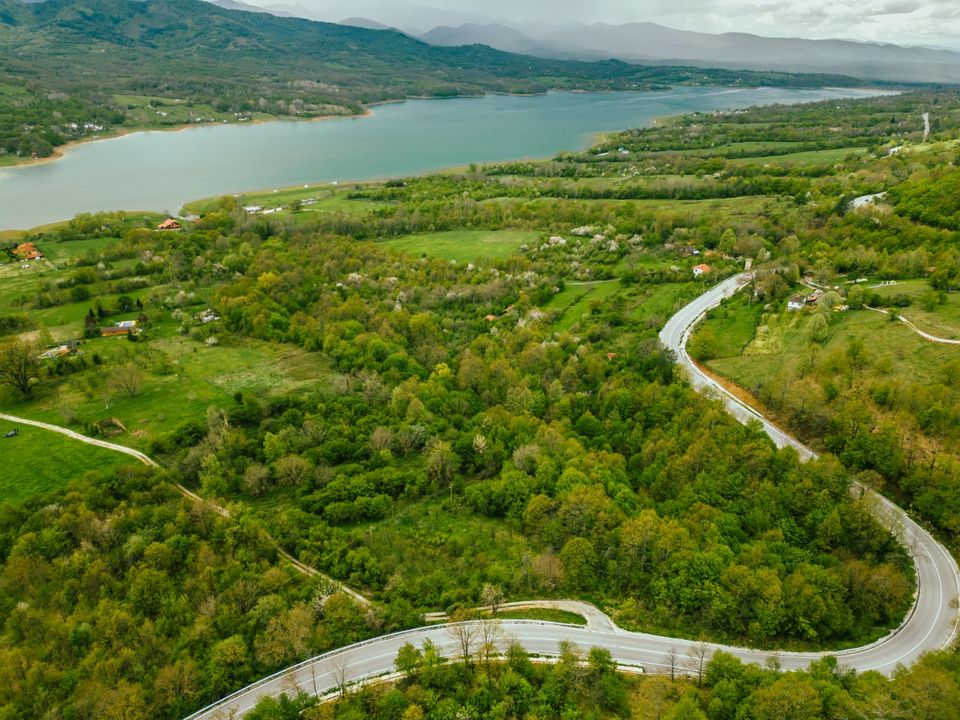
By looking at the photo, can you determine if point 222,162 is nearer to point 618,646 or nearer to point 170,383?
point 170,383

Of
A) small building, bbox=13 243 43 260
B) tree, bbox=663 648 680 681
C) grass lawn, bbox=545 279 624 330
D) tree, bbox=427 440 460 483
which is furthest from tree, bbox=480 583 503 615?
small building, bbox=13 243 43 260

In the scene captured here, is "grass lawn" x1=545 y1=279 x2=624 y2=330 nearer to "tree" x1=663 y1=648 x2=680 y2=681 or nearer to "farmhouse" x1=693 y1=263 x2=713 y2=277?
"farmhouse" x1=693 y1=263 x2=713 y2=277

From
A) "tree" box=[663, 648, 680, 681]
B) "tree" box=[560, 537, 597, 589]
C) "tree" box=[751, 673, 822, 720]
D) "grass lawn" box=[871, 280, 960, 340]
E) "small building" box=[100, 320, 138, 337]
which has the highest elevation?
"grass lawn" box=[871, 280, 960, 340]

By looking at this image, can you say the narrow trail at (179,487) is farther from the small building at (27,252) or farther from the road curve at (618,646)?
the small building at (27,252)

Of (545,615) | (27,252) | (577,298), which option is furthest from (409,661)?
(27,252)

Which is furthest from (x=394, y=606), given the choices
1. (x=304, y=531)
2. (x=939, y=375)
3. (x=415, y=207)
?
(x=415, y=207)

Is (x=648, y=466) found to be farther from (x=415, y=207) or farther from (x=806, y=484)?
(x=415, y=207)
